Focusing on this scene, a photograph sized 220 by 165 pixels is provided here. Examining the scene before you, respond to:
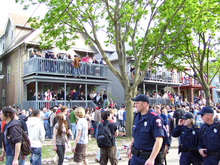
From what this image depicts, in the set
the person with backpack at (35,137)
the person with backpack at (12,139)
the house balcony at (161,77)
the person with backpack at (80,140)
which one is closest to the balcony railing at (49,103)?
the house balcony at (161,77)

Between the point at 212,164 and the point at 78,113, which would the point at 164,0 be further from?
the point at 212,164

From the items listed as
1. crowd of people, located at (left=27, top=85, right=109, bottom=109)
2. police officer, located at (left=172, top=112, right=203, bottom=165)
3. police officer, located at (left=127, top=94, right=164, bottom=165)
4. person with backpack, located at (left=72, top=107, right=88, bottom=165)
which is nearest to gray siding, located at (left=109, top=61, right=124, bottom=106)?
crowd of people, located at (left=27, top=85, right=109, bottom=109)

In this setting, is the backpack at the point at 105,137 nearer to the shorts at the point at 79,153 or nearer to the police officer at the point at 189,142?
the shorts at the point at 79,153

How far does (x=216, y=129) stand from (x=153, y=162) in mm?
1895

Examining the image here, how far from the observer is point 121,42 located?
13.6 m

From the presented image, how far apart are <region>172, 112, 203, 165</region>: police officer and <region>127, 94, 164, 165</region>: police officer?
1.57m

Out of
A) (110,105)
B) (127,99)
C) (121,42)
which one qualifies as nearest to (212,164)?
(127,99)

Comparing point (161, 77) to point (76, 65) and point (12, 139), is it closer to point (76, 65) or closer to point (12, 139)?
point (76, 65)

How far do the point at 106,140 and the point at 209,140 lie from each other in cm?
233

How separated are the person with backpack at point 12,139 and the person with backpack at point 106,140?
1911mm

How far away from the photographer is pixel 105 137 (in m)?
5.78

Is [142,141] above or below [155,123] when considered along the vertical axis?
below

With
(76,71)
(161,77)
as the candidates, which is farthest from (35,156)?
(161,77)

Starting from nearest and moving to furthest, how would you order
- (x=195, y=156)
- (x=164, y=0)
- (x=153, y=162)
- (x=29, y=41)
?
(x=153, y=162), (x=195, y=156), (x=164, y=0), (x=29, y=41)
